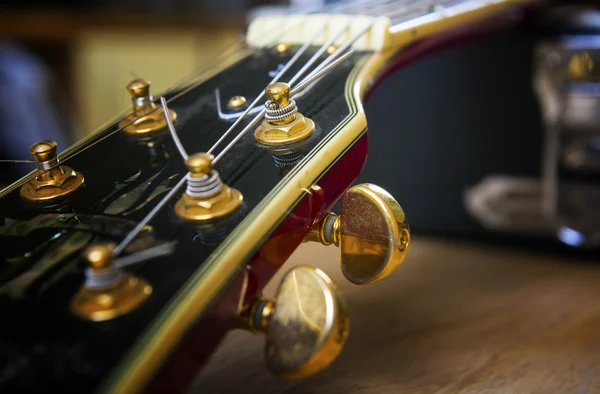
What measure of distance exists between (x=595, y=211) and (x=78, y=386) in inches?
36.5

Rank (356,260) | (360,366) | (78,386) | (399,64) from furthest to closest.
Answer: (399,64) < (360,366) < (356,260) < (78,386)

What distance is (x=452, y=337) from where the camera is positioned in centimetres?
58

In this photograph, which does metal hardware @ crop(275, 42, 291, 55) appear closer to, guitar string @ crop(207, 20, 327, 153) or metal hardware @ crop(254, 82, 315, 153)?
guitar string @ crop(207, 20, 327, 153)

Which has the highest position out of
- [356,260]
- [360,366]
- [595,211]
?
[356,260]

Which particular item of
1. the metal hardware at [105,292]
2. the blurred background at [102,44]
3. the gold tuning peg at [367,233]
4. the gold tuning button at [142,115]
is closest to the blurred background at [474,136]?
the gold tuning button at [142,115]

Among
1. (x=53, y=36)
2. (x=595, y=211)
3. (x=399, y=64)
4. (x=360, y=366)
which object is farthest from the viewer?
(x=53, y=36)

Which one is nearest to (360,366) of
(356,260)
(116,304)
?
(356,260)

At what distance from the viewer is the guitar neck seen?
0.58m

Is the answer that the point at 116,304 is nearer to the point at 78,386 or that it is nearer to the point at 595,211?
the point at 78,386

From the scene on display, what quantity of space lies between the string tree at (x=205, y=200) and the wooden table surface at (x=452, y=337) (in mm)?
89

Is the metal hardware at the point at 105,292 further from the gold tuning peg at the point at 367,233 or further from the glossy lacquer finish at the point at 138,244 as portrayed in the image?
the gold tuning peg at the point at 367,233

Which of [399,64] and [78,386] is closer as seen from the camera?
[78,386]

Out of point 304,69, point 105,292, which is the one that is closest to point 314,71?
point 304,69

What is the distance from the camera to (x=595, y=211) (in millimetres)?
979
